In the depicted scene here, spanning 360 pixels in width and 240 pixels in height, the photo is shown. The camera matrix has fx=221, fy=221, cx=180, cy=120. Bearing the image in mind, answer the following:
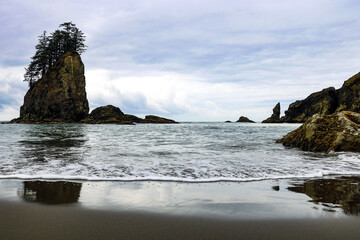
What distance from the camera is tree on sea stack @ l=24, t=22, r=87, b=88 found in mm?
58438

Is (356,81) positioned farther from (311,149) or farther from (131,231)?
(131,231)

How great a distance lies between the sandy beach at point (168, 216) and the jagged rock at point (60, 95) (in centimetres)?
5438

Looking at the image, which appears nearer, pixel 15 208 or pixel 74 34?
pixel 15 208

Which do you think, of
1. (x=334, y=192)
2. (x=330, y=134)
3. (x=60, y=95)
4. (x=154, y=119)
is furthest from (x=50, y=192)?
(x=154, y=119)

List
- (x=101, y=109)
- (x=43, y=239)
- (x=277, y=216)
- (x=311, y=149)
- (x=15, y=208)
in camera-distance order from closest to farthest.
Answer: (x=43, y=239), (x=277, y=216), (x=15, y=208), (x=311, y=149), (x=101, y=109)

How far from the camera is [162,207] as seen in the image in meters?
2.91

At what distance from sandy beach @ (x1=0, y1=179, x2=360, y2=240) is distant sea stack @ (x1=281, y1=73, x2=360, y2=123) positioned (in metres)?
57.7

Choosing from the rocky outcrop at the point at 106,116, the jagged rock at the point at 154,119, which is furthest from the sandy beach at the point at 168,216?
the jagged rock at the point at 154,119

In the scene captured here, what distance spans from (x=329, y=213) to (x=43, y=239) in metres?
3.16

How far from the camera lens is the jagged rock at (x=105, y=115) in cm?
5574

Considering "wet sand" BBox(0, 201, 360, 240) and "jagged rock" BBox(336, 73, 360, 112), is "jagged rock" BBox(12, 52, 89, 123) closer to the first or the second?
"wet sand" BBox(0, 201, 360, 240)

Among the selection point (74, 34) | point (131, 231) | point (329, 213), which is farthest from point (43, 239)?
point (74, 34)

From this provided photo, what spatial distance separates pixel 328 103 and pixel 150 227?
81.7m

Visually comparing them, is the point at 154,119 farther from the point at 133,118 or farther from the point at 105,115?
the point at 105,115
